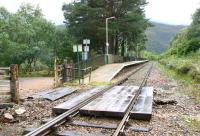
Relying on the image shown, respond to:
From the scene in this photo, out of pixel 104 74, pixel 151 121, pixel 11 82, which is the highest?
pixel 11 82

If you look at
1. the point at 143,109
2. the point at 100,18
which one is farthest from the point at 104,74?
the point at 100,18

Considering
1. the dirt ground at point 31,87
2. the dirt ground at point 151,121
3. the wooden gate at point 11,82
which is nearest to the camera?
the dirt ground at point 151,121

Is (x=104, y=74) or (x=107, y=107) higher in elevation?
(x=107, y=107)

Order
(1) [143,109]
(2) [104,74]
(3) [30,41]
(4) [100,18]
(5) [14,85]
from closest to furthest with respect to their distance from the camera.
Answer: (1) [143,109] < (5) [14,85] < (2) [104,74] < (3) [30,41] < (4) [100,18]

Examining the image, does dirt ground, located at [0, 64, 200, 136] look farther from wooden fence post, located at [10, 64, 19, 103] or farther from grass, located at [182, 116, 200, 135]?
wooden fence post, located at [10, 64, 19, 103]

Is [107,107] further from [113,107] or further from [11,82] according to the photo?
[11,82]

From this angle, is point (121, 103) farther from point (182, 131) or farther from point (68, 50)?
point (68, 50)

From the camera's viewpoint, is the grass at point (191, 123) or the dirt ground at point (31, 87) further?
the dirt ground at point (31, 87)

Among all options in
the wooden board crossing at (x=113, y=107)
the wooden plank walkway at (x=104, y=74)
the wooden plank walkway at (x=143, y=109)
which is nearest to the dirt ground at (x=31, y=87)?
the wooden plank walkway at (x=104, y=74)

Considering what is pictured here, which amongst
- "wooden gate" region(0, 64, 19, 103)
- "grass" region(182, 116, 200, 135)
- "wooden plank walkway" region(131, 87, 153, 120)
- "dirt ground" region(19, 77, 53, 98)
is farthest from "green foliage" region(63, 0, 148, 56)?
"grass" region(182, 116, 200, 135)

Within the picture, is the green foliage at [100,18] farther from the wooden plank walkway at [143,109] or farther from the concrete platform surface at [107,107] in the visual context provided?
the concrete platform surface at [107,107]

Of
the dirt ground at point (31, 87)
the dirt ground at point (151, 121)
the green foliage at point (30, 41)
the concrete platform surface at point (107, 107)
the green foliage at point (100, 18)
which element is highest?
the green foliage at point (100, 18)

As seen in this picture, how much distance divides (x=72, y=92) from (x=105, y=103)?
5.28 meters

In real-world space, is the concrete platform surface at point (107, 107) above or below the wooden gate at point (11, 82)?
below
